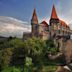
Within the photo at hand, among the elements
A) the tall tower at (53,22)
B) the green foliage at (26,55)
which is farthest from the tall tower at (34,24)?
the green foliage at (26,55)

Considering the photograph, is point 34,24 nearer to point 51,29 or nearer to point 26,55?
point 51,29

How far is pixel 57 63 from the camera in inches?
1464

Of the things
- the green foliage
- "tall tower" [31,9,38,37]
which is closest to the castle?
"tall tower" [31,9,38,37]

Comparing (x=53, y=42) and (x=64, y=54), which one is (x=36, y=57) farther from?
(x=53, y=42)

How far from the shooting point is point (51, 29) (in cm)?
5528

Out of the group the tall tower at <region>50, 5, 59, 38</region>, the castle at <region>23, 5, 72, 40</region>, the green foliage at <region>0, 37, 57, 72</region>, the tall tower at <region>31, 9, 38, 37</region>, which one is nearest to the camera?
the green foliage at <region>0, 37, 57, 72</region>

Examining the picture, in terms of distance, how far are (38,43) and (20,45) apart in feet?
11.1

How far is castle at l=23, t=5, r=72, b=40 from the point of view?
53.3 metres

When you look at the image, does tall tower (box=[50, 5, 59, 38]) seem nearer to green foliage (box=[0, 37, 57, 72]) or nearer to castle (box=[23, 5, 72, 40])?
castle (box=[23, 5, 72, 40])

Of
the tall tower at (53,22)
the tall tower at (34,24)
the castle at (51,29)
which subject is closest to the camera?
the castle at (51,29)

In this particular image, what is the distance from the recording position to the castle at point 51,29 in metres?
53.3

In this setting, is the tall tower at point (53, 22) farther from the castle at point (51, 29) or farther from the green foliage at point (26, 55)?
the green foliage at point (26, 55)

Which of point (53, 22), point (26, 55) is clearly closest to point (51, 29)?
point (53, 22)

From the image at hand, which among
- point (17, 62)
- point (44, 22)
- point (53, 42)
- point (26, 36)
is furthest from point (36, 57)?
point (44, 22)
